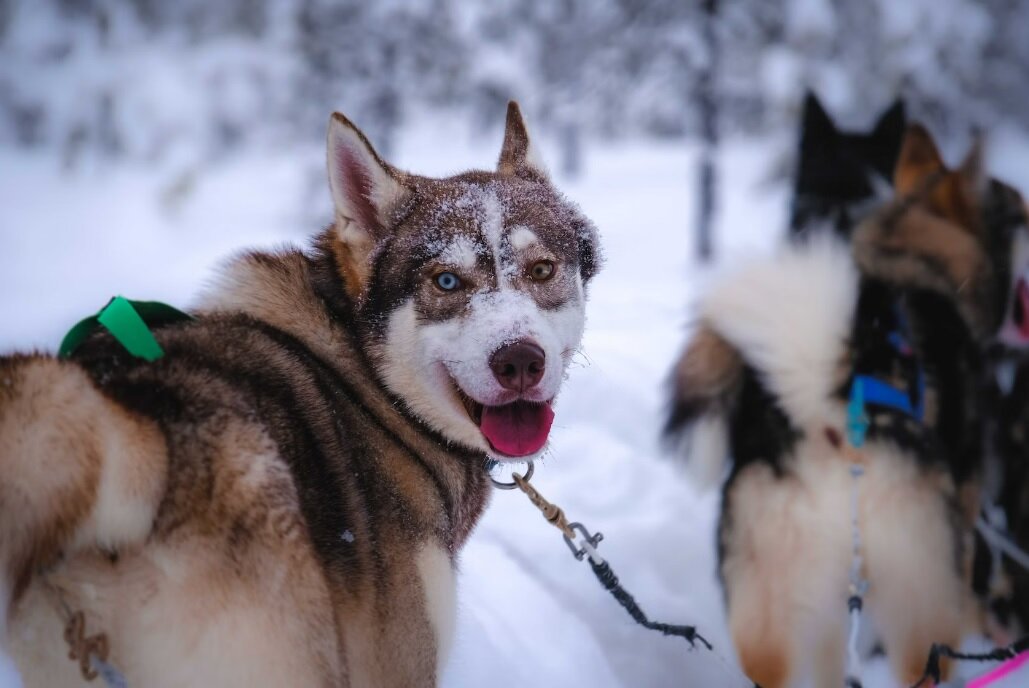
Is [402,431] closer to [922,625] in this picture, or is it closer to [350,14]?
[922,625]

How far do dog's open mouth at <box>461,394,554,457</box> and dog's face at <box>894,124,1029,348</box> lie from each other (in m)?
1.56

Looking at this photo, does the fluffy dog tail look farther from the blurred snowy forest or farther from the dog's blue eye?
the blurred snowy forest

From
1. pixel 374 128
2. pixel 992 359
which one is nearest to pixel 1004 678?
pixel 992 359

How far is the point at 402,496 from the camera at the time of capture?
64.3 inches

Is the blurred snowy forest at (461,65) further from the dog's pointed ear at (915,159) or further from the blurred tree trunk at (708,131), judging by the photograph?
the dog's pointed ear at (915,159)

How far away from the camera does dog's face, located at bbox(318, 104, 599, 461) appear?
1735 mm

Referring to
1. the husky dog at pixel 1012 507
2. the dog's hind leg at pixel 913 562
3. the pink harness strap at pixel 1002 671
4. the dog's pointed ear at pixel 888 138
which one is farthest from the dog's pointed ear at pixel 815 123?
the pink harness strap at pixel 1002 671

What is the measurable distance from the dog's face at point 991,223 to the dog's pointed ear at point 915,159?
0.23 m

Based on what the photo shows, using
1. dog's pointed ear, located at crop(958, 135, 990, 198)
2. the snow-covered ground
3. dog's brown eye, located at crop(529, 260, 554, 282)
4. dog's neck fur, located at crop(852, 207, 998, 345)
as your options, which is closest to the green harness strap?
the snow-covered ground

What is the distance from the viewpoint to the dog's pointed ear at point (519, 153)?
2326 millimetres

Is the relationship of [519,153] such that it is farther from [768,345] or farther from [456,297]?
[768,345]

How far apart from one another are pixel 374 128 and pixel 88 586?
17806 mm

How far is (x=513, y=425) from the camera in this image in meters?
1.81

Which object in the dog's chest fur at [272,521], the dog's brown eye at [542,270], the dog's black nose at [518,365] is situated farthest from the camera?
the dog's brown eye at [542,270]
